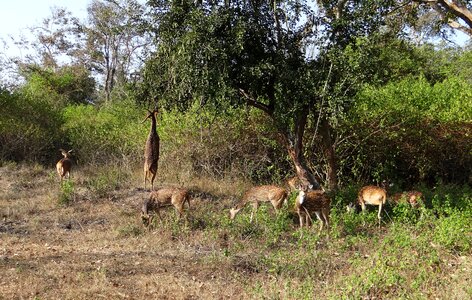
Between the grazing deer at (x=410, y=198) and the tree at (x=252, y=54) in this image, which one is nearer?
the tree at (x=252, y=54)

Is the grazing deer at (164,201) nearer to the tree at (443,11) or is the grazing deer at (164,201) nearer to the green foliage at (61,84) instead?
the tree at (443,11)

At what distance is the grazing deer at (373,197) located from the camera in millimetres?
10492

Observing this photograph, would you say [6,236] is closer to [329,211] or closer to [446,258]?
[329,211]

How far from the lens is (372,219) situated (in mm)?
10625

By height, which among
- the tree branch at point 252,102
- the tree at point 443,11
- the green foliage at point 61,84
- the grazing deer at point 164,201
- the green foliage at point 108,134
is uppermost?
the tree at point 443,11

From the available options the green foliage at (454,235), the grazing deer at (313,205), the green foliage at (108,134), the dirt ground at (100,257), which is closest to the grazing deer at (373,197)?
the grazing deer at (313,205)

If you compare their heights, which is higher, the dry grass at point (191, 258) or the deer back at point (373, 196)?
the deer back at point (373, 196)

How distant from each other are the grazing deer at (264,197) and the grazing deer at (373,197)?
1.68m

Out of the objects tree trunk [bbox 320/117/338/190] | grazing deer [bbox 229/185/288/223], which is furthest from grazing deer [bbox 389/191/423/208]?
grazing deer [bbox 229/185/288/223]

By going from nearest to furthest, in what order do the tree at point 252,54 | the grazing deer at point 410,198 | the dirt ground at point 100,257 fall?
the dirt ground at point 100,257
the tree at point 252,54
the grazing deer at point 410,198

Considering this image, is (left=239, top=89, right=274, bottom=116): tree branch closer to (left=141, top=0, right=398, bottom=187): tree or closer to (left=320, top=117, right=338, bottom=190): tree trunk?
(left=141, top=0, right=398, bottom=187): tree

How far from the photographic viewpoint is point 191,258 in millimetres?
8375

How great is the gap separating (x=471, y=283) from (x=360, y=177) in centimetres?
795

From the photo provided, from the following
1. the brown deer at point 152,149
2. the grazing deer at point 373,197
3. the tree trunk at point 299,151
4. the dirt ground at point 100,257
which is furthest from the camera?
the tree trunk at point 299,151
